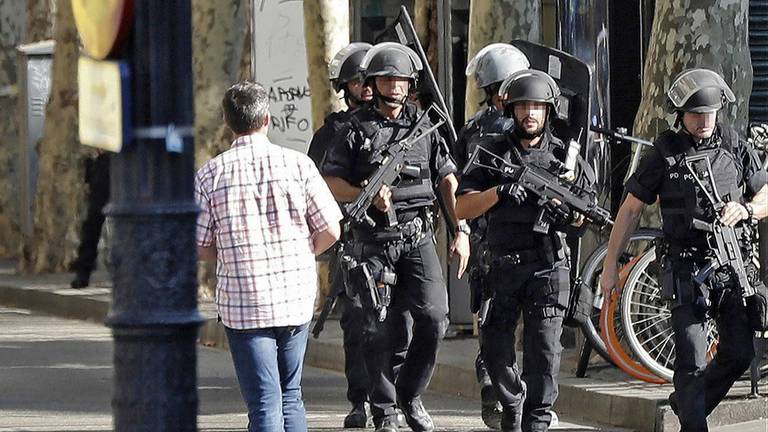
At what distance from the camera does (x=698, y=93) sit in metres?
8.06

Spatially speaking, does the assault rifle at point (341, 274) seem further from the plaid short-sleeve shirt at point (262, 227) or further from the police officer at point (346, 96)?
the plaid short-sleeve shirt at point (262, 227)

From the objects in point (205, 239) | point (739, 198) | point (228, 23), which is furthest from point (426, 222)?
point (228, 23)

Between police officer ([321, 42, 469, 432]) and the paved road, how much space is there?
0.64 metres

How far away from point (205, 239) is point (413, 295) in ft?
6.53

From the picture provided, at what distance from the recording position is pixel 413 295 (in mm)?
8859

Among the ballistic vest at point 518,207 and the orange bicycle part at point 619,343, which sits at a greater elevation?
the ballistic vest at point 518,207

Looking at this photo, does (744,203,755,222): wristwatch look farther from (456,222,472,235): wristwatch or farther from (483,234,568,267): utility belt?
(456,222,472,235): wristwatch

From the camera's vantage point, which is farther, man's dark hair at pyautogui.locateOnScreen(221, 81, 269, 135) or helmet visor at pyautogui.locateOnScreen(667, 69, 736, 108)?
helmet visor at pyautogui.locateOnScreen(667, 69, 736, 108)

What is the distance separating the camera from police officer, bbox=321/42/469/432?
8852 millimetres

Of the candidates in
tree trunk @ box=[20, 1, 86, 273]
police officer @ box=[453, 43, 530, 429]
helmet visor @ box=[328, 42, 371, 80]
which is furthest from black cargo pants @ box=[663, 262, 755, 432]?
tree trunk @ box=[20, 1, 86, 273]

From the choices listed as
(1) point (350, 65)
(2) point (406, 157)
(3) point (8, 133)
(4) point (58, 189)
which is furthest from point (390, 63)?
(3) point (8, 133)

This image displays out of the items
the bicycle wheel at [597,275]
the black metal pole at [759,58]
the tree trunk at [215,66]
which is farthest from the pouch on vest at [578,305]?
the tree trunk at [215,66]

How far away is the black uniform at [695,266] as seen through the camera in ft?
26.4

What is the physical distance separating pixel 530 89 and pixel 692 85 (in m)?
0.74
